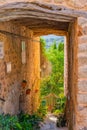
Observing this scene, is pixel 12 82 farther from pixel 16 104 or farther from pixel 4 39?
pixel 4 39

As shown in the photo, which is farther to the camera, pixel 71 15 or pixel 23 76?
pixel 23 76

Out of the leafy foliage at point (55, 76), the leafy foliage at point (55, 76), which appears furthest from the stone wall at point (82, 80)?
the leafy foliage at point (55, 76)

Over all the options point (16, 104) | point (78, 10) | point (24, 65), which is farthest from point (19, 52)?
point (78, 10)

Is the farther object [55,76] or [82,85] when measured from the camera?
[55,76]

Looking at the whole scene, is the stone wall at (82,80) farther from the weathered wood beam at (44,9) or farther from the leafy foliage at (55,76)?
the leafy foliage at (55,76)

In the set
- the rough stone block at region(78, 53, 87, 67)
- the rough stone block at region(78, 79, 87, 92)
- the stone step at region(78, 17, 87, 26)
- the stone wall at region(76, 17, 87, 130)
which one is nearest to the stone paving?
the stone wall at region(76, 17, 87, 130)

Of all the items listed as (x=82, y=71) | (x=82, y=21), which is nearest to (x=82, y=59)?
(x=82, y=71)

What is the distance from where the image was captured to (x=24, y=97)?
25.4 ft

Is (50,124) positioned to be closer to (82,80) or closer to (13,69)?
(13,69)

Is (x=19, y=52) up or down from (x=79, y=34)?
down

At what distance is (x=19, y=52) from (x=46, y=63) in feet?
27.6

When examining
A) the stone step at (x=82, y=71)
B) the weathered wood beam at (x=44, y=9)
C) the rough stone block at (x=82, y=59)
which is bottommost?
the stone step at (x=82, y=71)

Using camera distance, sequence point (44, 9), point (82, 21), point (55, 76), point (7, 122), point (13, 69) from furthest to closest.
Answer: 1. point (55, 76)
2. point (13, 69)
3. point (7, 122)
4. point (44, 9)
5. point (82, 21)

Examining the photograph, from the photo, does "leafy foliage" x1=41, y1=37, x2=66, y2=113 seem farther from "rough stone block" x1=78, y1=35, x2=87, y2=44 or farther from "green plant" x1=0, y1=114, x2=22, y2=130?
"rough stone block" x1=78, y1=35, x2=87, y2=44
